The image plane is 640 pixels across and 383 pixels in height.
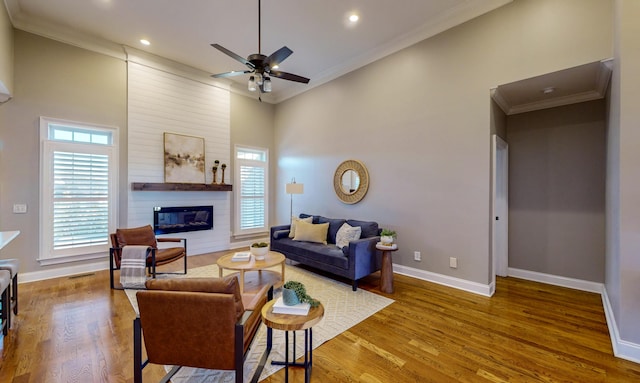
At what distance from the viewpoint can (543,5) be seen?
3139 millimetres

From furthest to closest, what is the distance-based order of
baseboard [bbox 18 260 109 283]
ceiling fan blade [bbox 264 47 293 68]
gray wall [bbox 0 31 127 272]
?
baseboard [bbox 18 260 109 283], gray wall [bbox 0 31 127 272], ceiling fan blade [bbox 264 47 293 68]

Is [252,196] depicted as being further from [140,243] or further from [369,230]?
[369,230]

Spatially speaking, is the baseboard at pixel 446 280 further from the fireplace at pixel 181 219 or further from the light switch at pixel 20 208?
the light switch at pixel 20 208

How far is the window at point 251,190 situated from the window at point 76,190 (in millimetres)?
2403

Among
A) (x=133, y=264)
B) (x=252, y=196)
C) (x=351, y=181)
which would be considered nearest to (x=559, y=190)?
(x=351, y=181)

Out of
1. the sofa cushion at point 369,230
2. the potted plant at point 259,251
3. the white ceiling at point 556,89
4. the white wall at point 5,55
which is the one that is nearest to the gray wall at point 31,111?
the white wall at point 5,55

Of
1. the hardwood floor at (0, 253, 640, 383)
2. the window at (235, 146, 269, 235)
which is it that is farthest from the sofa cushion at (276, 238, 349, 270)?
the window at (235, 146, 269, 235)

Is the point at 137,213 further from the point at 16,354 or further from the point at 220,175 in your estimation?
the point at 16,354

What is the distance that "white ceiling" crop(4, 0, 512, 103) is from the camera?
3.64 m

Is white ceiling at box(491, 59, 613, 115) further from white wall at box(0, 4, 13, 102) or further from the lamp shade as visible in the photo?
white wall at box(0, 4, 13, 102)

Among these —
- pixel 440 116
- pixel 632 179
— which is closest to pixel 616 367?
pixel 632 179

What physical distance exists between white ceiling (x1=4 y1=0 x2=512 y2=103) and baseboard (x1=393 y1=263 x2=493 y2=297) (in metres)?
3.67

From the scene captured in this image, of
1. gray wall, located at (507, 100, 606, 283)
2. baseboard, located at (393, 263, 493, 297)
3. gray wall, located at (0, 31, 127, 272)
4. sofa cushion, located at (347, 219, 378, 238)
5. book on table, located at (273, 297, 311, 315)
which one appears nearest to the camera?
book on table, located at (273, 297, 311, 315)

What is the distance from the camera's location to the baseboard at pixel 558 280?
373 cm
